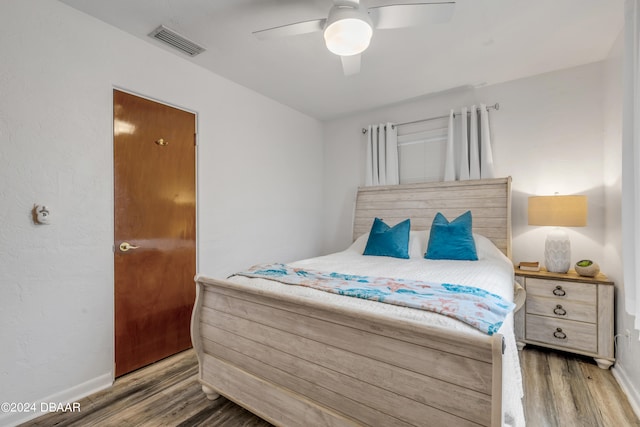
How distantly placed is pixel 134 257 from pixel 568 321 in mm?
3512

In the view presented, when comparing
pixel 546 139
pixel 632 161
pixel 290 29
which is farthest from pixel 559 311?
pixel 290 29

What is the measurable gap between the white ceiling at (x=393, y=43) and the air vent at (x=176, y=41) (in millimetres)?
51

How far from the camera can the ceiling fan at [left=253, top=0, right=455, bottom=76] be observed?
1608 millimetres

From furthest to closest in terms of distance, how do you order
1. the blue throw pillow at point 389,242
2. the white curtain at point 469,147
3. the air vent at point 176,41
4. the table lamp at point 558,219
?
the white curtain at point 469,147, the blue throw pillow at point 389,242, the table lamp at point 558,219, the air vent at point 176,41

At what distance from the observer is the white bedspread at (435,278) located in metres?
1.19

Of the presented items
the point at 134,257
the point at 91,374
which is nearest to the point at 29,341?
the point at 91,374

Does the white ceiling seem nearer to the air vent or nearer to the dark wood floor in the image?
the air vent

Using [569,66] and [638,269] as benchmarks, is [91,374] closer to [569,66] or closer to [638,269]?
[638,269]

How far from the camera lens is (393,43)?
236 cm

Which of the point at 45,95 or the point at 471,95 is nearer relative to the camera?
the point at 45,95

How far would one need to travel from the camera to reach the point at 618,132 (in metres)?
2.26

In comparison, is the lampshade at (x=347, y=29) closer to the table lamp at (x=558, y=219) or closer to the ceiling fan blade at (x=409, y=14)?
the ceiling fan blade at (x=409, y=14)

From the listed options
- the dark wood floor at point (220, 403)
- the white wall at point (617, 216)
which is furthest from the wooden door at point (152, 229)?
the white wall at point (617, 216)

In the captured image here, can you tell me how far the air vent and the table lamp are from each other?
318 cm
